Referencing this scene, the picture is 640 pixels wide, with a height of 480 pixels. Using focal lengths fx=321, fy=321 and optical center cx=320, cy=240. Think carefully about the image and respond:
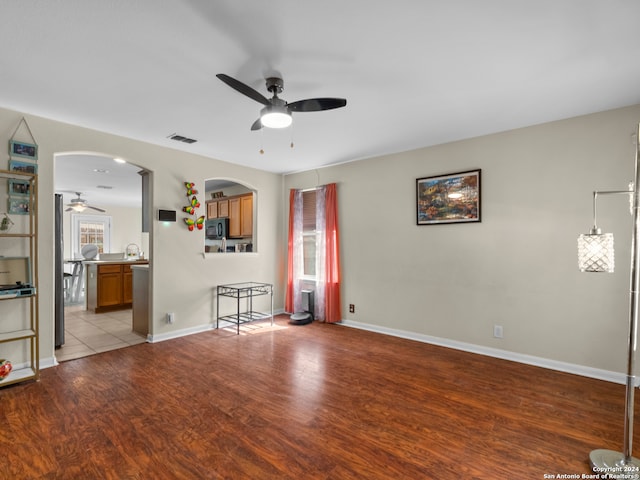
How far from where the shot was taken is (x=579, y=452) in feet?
6.37

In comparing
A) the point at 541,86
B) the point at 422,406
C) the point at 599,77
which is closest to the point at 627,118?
the point at 599,77

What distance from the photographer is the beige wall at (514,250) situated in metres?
2.98

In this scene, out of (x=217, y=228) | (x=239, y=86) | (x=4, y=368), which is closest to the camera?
(x=239, y=86)

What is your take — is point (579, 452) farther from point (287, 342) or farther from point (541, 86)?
point (287, 342)

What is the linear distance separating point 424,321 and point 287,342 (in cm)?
177

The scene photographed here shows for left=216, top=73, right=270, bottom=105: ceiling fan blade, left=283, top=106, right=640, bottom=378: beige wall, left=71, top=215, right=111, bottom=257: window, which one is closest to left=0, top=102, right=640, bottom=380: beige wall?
left=283, top=106, right=640, bottom=378: beige wall

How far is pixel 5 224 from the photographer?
2.96 metres

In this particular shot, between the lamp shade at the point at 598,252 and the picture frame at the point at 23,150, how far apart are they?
4.69 metres

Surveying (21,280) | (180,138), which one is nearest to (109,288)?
(21,280)

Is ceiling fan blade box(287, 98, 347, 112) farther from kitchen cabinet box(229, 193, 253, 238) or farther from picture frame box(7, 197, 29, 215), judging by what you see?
kitchen cabinet box(229, 193, 253, 238)

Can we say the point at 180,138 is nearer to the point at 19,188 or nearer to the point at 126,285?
the point at 19,188

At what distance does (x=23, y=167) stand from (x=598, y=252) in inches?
188

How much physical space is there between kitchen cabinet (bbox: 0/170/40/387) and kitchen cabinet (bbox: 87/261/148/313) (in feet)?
9.19

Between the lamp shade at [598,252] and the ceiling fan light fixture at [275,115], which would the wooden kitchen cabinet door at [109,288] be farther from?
the lamp shade at [598,252]
